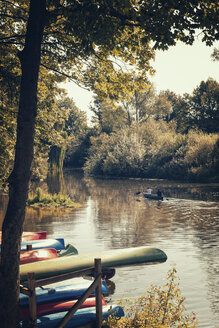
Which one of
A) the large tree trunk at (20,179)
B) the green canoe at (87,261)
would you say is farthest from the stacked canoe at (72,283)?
the large tree trunk at (20,179)

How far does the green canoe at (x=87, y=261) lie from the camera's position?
390 inches

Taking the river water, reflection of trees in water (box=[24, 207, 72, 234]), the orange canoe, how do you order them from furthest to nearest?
reflection of trees in water (box=[24, 207, 72, 234]) < the river water < the orange canoe

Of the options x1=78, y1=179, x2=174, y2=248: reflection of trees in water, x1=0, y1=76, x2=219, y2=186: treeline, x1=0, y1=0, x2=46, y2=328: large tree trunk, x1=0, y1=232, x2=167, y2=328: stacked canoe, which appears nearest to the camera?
x1=0, y1=0, x2=46, y2=328: large tree trunk

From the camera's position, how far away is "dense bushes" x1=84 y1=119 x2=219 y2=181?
48938mm

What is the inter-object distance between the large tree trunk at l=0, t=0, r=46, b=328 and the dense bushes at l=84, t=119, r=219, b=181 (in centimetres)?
4061

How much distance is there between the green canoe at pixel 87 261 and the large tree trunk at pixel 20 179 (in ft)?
7.24

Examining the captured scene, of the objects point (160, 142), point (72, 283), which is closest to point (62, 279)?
point (72, 283)

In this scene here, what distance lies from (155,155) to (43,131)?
41.9 meters

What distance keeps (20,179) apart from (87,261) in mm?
3857

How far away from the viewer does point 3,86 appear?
11.9 meters

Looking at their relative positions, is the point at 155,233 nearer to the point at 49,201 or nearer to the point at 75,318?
the point at 75,318

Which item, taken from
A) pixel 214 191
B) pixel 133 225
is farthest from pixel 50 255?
pixel 214 191

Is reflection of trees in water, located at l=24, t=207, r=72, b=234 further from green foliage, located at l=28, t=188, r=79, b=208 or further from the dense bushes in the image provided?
the dense bushes

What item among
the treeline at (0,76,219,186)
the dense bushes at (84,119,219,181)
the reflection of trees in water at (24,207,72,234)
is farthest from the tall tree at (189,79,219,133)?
the reflection of trees in water at (24,207,72,234)
